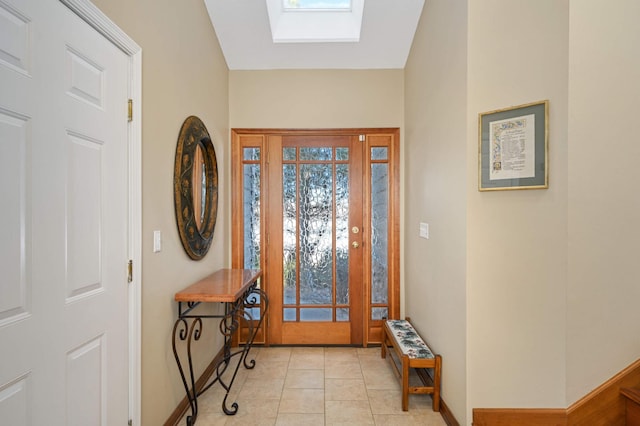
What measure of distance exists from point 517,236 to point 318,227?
1.84 m

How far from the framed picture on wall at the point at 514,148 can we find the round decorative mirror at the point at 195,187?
6.06ft

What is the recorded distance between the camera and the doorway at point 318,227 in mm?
3141

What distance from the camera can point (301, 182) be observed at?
317cm

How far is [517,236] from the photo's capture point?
171 cm

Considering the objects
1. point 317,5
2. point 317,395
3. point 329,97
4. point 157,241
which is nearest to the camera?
point 157,241

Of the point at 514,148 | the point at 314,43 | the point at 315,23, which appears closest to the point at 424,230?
the point at 514,148

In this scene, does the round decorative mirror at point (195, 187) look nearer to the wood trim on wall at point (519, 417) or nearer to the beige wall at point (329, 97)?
the beige wall at point (329, 97)

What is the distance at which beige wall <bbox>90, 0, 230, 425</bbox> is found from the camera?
5.46 ft

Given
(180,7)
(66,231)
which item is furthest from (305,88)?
(66,231)

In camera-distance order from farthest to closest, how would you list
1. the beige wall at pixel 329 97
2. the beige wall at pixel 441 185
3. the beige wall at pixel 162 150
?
the beige wall at pixel 329 97
the beige wall at pixel 441 185
the beige wall at pixel 162 150

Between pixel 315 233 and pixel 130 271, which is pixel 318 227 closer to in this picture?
pixel 315 233

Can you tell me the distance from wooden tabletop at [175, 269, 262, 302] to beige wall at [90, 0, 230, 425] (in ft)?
0.26

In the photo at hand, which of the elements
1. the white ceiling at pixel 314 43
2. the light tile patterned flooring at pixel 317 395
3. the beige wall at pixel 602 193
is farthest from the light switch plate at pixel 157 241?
the beige wall at pixel 602 193

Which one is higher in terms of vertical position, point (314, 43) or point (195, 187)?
point (314, 43)
